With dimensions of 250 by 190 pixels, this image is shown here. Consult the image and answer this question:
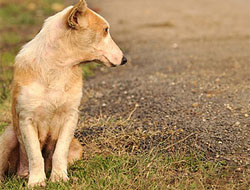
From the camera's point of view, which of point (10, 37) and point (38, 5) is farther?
point (38, 5)

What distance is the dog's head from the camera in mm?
4125

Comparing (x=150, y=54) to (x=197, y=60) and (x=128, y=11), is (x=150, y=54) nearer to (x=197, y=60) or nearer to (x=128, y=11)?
(x=197, y=60)

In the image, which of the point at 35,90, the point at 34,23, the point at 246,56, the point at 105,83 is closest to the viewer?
the point at 35,90

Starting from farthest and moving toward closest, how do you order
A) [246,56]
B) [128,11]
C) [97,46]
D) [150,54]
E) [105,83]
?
1. [128,11]
2. [150,54]
3. [246,56]
4. [105,83]
5. [97,46]

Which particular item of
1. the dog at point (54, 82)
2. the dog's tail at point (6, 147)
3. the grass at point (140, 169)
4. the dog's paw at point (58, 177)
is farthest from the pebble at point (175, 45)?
the dog's paw at point (58, 177)

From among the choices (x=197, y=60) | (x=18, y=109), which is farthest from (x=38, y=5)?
(x=18, y=109)

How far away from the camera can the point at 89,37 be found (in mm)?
4238

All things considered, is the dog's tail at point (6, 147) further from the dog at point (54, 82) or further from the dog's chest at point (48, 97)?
the dog's chest at point (48, 97)

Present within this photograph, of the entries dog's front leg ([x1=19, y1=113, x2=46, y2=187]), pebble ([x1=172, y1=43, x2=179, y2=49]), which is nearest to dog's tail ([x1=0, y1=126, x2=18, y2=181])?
dog's front leg ([x1=19, y1=113, x2=46, y2=187])

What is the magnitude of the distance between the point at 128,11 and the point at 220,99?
1062 cm

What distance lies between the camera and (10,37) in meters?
11.1

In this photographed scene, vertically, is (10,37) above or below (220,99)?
below

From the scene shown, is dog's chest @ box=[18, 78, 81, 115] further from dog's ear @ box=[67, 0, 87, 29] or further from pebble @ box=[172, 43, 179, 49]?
pebble @ box=[172, 43, 179, 49]

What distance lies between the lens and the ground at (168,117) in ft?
13.4
